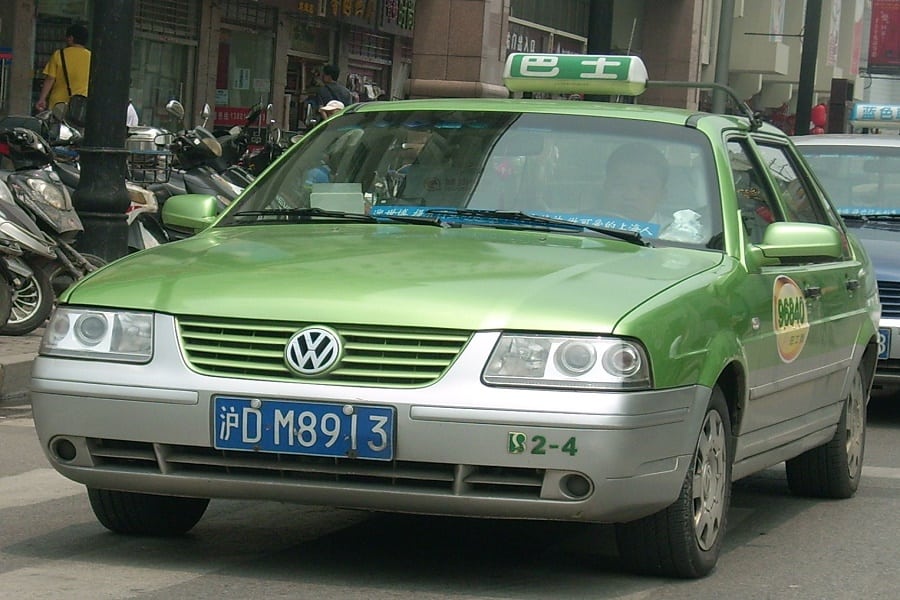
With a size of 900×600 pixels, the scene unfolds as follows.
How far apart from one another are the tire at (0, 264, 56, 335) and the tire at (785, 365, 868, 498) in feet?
16.6

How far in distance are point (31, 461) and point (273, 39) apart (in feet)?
58.8

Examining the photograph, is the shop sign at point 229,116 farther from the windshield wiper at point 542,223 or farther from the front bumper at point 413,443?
the front bumper at point 413,443

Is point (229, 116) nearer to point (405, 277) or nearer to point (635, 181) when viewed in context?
point (635, 181)

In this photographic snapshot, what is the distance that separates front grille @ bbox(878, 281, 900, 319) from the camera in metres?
10.2

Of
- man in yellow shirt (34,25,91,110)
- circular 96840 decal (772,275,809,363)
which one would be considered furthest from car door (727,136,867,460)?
man in yellow shirt (34,25,91,110)

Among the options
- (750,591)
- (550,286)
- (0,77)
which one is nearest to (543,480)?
(550,286)

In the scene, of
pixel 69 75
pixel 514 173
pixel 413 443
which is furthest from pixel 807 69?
pixel 413 443

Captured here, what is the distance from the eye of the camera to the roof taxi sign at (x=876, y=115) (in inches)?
969

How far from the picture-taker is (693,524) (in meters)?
5.30

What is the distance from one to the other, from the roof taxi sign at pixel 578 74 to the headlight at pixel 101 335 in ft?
9.79

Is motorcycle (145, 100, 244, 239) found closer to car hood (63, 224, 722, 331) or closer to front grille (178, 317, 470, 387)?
car hood (63, 224, 722, 331)

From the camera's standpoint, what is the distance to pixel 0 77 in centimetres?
1844

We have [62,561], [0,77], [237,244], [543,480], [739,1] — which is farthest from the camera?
[739,1]

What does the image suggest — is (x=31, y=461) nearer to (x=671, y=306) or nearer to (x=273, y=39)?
(x=671, y=306)
